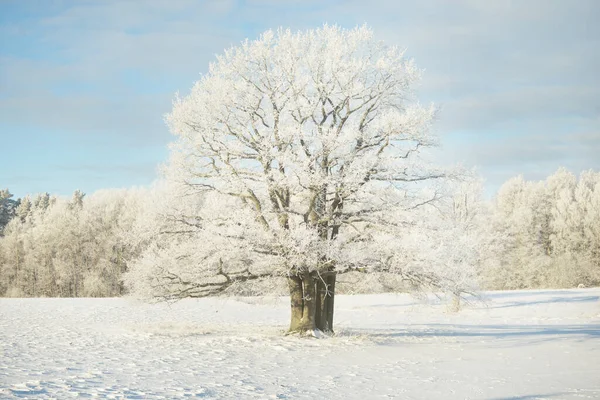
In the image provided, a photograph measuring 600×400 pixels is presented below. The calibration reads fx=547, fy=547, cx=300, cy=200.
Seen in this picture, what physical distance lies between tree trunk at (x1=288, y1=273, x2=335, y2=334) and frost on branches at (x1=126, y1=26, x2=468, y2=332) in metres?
0.05

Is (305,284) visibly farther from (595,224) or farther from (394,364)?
(595,224)

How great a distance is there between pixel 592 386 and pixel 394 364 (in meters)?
4.66

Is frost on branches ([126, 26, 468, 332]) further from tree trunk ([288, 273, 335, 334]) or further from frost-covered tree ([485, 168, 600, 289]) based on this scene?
frost-covered tree ([485, 168, 600, 289])

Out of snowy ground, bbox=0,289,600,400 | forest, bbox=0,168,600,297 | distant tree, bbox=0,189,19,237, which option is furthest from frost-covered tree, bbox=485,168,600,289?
distant tree, bbox=0,189,19,237

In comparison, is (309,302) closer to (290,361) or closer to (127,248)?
(290,361)

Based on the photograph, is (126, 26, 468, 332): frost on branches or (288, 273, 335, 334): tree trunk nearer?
(126, 26, 468, 332): frost on branches

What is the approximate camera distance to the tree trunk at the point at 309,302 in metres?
18.8

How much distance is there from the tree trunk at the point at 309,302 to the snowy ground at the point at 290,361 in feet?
2.63

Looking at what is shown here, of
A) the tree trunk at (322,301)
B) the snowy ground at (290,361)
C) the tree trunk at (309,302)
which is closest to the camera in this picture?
the snowy ground at (290,361)

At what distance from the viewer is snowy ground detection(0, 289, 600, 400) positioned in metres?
10.6

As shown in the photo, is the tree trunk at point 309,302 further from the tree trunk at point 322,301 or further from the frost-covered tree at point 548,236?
the frost-covered tree at point 548,236

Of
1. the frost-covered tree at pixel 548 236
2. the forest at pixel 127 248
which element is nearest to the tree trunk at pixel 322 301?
the forest at pixel 127 248

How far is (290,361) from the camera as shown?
1432 centimetres

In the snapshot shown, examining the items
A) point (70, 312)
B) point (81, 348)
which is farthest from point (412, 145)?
point (70, 312)
